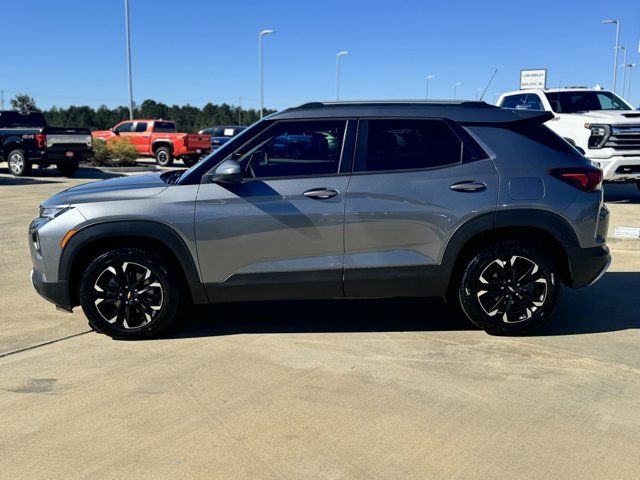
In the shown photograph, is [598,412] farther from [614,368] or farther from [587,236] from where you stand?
[587,236]

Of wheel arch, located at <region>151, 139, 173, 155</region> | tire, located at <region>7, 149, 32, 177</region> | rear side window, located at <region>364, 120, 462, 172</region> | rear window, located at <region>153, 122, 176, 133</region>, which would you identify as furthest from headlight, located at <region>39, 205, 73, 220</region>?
rear window, located at <region>153, 122, 176, 133</region>

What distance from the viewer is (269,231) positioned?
463cm

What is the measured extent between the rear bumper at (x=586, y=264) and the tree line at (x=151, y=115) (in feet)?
197

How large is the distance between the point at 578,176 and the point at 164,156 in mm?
22015

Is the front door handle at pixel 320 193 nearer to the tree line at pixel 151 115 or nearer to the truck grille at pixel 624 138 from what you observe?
the truck grille at pixel 624 138

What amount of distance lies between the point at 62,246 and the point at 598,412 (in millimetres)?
3890

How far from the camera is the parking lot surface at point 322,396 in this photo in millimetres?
3094

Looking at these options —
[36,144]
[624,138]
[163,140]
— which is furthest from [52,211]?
[163,140]

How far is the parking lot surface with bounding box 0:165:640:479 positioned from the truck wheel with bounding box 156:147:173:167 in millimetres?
19699

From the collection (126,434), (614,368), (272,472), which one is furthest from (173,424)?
(614,368)

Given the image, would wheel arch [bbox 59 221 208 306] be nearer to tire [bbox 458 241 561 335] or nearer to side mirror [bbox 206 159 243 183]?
side mirror [bbox 206 159 243 183]

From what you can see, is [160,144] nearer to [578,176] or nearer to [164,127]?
[164,127]

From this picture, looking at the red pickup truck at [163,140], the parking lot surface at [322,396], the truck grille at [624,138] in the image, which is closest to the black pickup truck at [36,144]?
the red pickup truck at [163,140]

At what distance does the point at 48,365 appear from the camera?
4367 millimetres
